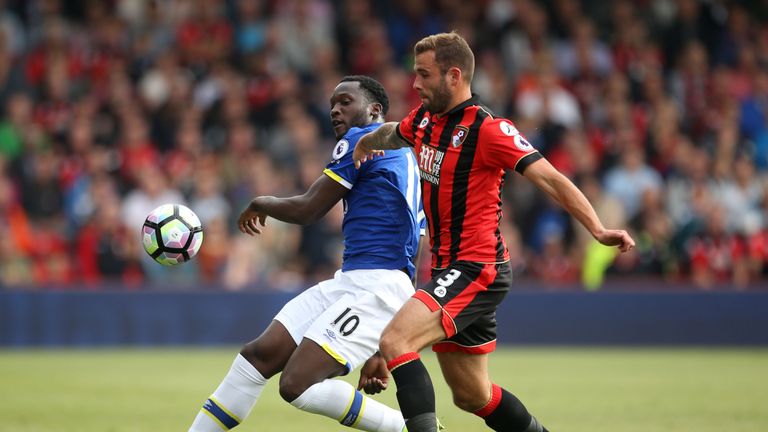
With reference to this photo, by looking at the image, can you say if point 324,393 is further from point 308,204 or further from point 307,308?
point 308,204

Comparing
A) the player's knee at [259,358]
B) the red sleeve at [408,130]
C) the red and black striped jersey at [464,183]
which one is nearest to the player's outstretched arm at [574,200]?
the red and black striped jersey at [464,183]

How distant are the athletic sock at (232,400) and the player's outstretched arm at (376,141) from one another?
1399mm

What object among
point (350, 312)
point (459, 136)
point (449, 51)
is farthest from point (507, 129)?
point (350, 312)

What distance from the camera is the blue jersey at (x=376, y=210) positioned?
7211 millimetres

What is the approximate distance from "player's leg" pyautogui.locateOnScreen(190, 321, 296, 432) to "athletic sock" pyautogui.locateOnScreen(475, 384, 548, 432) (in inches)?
49.3

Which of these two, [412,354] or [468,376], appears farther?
[468,376]

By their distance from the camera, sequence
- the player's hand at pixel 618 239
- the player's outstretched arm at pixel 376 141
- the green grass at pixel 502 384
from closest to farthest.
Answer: the player's hand at pixel 618 239 < the player's outstretched arm at pixel 376 141 < the green grass at pixel 502 384

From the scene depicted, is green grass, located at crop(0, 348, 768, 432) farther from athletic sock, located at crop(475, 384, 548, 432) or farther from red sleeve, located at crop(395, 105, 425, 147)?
red sleeve, located at crop(395, 105, 425, 147)

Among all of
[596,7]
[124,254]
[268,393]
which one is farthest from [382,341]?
[596,7]

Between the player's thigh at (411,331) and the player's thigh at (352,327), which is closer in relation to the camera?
the player's thigh at (411,331)

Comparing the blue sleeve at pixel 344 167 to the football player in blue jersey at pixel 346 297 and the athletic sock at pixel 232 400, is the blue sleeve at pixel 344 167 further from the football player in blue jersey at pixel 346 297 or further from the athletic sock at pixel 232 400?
the athletic sock at pixel 232 400

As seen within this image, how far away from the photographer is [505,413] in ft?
23.1

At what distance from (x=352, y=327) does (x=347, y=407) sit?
1.59ft

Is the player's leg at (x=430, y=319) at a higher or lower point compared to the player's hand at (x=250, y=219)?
lower
